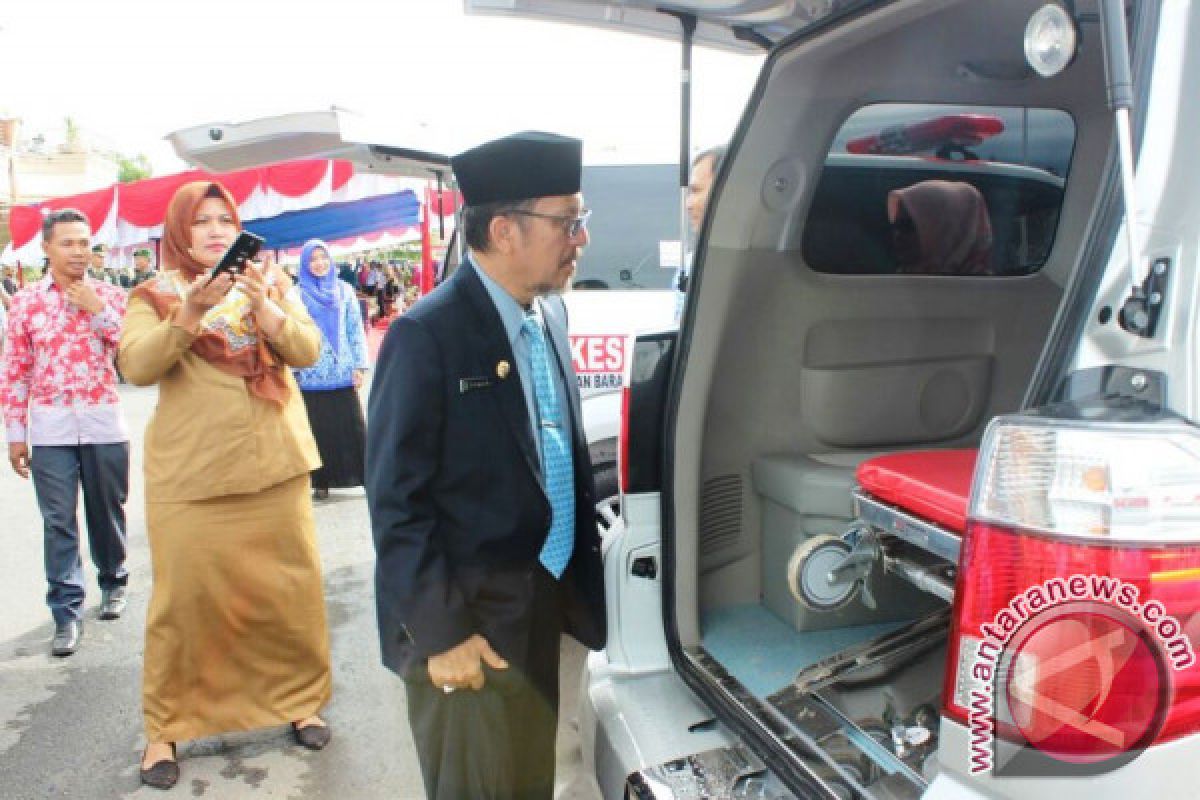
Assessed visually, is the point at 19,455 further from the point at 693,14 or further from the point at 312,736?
the point at 693,14

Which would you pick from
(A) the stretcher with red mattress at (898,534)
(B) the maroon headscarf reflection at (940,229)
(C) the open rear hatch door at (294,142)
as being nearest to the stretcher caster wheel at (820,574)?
(A) the stretcher with red mattress at (898,534)

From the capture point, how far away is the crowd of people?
176 centimetres

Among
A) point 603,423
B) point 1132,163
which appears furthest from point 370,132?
point 1132,163

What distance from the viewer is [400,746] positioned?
3.12 m

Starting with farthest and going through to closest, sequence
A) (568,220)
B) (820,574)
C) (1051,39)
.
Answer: (820,574), (568,220), (1051,39)

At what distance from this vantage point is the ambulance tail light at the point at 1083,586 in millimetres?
913

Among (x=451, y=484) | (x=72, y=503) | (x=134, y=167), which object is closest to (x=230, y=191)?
(x=72, y=503)

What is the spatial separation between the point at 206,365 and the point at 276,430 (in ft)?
0.98

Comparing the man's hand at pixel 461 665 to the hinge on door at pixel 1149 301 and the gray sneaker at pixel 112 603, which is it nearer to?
the hinge on door at pixel 1149 301

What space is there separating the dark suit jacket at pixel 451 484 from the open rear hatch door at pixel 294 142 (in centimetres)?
269

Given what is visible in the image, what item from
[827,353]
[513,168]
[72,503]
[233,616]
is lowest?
[233,616]

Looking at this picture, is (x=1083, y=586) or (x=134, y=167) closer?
(x=1083, y=586)

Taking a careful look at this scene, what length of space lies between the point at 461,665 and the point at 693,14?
1.56 meters

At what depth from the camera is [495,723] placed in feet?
6.22
